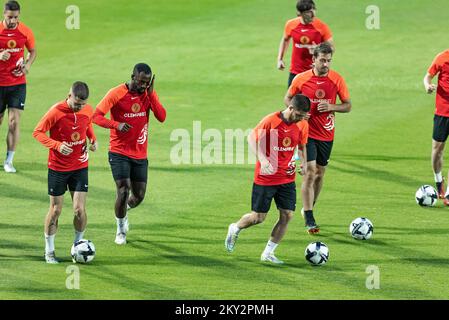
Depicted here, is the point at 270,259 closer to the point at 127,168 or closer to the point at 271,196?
the point at 271,196

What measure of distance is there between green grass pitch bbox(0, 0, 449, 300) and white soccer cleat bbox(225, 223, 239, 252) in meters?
0.17

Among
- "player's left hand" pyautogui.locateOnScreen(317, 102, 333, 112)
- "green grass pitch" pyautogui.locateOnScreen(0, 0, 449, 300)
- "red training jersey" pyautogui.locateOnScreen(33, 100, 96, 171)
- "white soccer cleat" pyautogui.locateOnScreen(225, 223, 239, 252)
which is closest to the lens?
"green grass pitch" pyautogui.locateOnScreen(0, 0, 449, 300)

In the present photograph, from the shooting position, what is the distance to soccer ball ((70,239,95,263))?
1551 cm

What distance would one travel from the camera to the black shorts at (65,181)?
15.5 metres

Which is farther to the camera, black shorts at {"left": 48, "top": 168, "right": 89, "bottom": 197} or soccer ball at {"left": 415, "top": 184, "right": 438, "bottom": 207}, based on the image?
soccer ball at {"left": 415, "top": 184, "right": 438, "bottom": 207}

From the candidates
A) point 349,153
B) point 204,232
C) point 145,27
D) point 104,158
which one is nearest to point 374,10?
point 145,27

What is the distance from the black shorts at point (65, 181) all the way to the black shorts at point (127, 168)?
0.93m

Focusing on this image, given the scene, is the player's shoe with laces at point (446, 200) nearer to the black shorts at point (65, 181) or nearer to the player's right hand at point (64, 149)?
the black shorts at point (65, 181)

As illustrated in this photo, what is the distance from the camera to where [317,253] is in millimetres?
15688

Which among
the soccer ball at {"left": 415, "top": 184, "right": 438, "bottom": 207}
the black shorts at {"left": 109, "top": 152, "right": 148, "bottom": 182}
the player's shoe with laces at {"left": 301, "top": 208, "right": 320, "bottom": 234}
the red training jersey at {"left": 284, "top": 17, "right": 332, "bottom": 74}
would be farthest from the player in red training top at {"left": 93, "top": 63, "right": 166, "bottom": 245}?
the red training jersey at {"left": 284, "top": 17, "right": 332, "bottom": 74}

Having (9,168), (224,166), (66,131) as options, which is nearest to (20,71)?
(9,168)

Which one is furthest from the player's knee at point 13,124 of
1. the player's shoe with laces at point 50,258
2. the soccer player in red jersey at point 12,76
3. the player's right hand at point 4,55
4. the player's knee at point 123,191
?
the player's shoe with laces at point 50,258

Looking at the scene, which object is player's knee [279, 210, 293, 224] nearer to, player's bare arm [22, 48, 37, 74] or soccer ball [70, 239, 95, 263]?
soccer ball [70, 239, 95, 263]

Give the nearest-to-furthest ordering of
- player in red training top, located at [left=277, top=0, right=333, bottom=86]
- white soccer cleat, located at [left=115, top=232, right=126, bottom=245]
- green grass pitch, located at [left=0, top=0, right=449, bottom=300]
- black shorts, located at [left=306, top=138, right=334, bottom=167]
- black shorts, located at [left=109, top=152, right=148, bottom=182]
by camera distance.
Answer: green grass pitch, located at [left=0, top=0, right=449, bottom=300] < black shorts, located at [left=109, top=152, right=148, bottom=182] < white soccer cleat, located at [left=115, top=232, right=126, bottom=245] < black shorts, located at [left=306, top=138, right=334, bottom=167] < player in red training top, located at [left=277, top=0, right=333, bottom=86]
